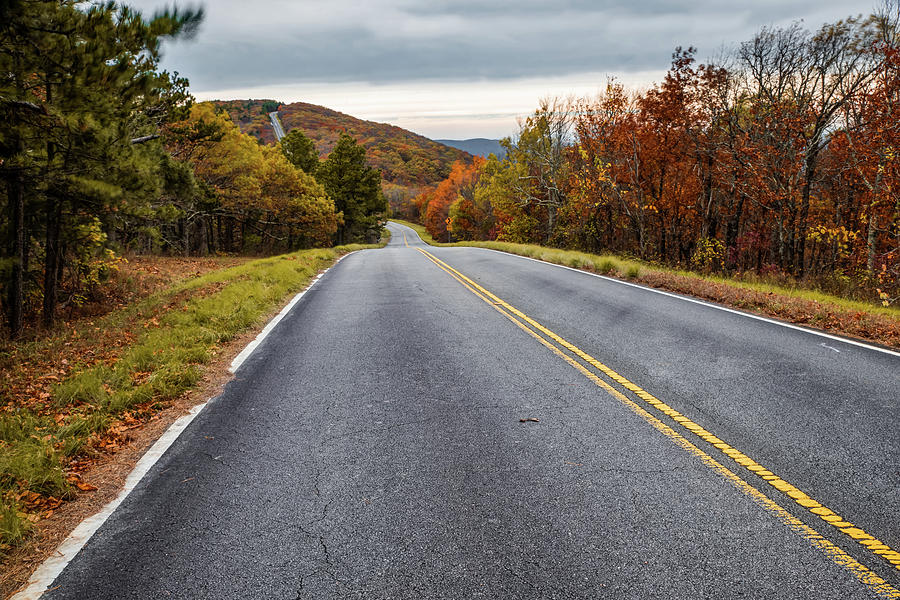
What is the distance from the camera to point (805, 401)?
468cm

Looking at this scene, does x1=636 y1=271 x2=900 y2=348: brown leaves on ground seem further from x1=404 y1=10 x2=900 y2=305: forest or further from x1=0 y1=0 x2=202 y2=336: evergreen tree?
x1=0 y1=0 x2=202 y2=336: evergreen tree

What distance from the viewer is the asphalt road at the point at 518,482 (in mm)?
2525

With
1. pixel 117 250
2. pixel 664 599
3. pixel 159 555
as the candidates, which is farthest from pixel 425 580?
pixel 117 250

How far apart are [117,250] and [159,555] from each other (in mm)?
16869

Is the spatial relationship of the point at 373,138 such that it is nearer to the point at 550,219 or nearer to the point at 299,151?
the point at 299,151

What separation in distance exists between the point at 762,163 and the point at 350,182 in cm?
4158

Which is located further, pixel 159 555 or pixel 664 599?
pixel 159 555

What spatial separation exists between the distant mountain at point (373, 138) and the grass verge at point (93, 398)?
10652 cm

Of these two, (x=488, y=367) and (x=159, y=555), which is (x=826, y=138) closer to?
(x=488, y=367)

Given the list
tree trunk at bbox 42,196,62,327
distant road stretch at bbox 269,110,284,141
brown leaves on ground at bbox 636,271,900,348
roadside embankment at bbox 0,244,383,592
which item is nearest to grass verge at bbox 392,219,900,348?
brown leaves on ground at bbox 636,271,900,348

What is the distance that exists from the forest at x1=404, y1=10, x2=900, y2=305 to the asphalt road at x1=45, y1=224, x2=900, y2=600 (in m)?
7.76

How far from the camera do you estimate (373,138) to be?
148 metres

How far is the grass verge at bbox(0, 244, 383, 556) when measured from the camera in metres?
3.45

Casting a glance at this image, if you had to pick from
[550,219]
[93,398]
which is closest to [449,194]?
[550,219]
